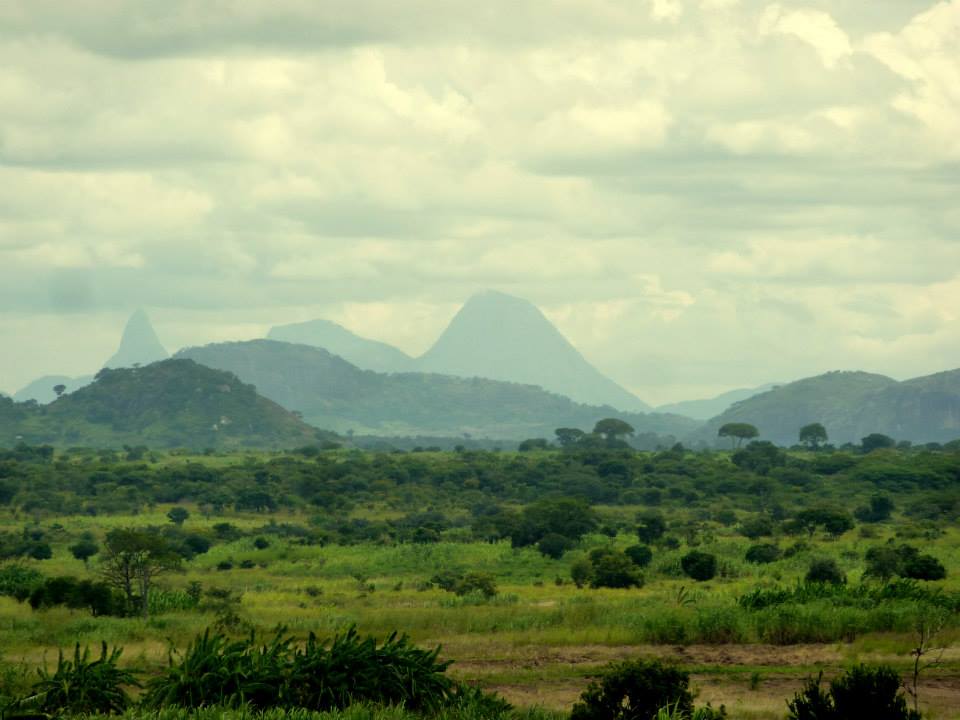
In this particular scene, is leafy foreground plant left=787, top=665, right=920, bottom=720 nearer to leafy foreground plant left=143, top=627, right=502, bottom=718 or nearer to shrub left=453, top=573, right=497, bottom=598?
leafy foreground plant left=143, top=627, right=502, bottom=718

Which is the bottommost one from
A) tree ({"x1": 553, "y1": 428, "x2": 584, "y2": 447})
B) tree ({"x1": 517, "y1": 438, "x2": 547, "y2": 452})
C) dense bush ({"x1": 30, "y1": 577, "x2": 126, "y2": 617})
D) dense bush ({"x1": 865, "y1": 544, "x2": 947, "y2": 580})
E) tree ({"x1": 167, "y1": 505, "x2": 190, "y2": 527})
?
dense bush ({"x1": 865, "y1": 544, "x2": 947, "y2": 580})

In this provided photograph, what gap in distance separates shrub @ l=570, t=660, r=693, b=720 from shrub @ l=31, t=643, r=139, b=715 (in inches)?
288

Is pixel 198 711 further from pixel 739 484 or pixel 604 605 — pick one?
pixel 739 484

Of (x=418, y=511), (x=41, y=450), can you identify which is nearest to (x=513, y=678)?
(x=418, y=511)

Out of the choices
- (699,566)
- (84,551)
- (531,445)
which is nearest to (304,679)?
(699,566)

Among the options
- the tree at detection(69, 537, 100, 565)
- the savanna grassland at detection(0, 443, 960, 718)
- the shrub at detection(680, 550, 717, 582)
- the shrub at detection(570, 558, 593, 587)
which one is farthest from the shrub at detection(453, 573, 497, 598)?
the tree at detection(69, 537, 100, 565)

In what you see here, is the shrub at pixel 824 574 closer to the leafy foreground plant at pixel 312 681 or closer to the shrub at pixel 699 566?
the shrub at pixel 699 566

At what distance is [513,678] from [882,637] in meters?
9.86

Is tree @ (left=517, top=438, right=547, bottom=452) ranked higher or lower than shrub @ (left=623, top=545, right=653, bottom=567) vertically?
higher

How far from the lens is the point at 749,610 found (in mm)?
Answer: 32625

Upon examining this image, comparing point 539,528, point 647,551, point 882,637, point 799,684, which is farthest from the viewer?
point 539,528

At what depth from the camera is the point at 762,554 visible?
5656 cm

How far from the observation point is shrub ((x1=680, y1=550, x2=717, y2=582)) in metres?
50.7

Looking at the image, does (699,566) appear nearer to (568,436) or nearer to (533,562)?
(533,562)
